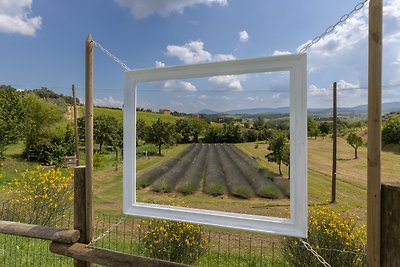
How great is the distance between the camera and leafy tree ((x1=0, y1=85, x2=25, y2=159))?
10.0 meters

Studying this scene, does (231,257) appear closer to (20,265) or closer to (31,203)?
(20,265)

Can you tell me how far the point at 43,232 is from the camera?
1.66 meters

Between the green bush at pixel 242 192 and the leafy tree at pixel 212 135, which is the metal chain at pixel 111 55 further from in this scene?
the green bush at pixel 242 192

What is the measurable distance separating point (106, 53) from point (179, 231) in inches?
70.2

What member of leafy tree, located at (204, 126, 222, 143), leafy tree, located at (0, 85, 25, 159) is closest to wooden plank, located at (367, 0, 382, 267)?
leafy tree, located at (204, 126, 222, 143)

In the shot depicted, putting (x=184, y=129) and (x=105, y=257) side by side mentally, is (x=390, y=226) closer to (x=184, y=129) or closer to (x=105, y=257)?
(x=184, y=129)

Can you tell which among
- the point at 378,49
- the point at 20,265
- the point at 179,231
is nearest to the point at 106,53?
the point at 378,49

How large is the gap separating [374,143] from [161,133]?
3.80 feet

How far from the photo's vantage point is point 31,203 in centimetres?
374

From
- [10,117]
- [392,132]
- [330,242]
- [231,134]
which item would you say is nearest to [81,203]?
[231,134]

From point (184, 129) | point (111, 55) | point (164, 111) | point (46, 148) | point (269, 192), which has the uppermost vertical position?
point (111, 55)

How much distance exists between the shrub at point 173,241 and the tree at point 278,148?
149cm

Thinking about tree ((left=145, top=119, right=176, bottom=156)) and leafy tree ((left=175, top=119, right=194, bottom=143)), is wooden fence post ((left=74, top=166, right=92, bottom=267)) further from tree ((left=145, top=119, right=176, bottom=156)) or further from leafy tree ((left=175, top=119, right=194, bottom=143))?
leafy tree ((left=175, top=119, right=194, bottom=143))

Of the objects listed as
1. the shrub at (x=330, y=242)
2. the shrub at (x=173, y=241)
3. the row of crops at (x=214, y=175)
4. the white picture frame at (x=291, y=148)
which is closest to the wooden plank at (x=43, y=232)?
the white picture frame at (x=291, y=148)
